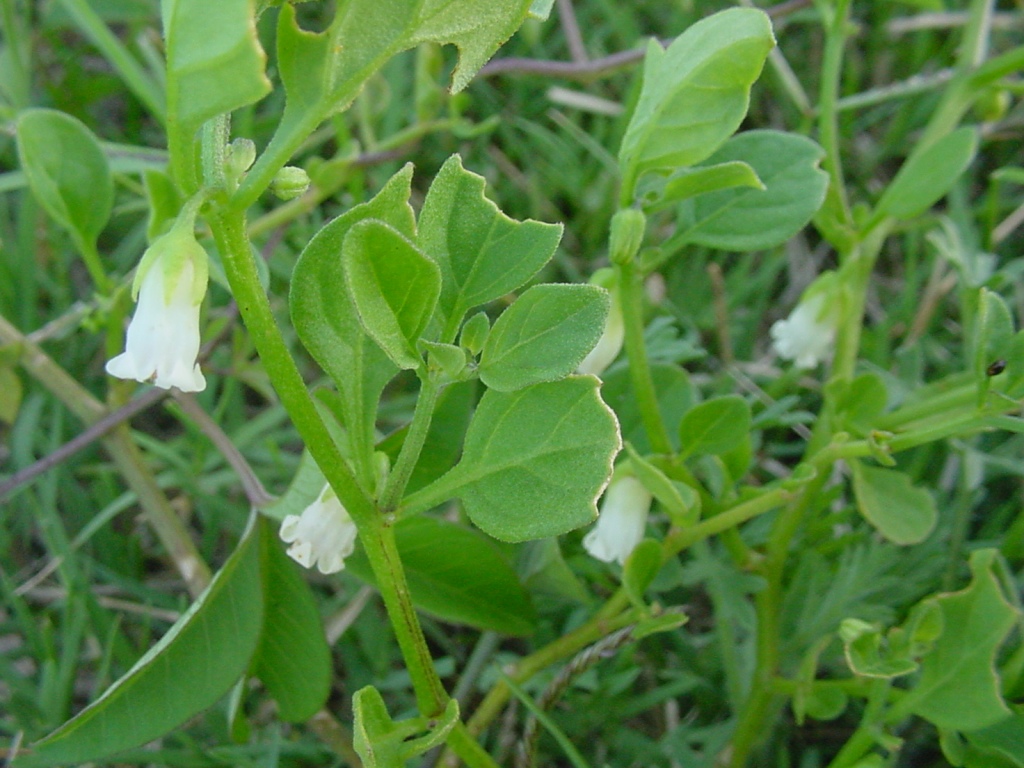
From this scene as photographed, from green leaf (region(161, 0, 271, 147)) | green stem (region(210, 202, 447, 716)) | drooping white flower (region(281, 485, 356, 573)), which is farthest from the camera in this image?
drooping white flower (region(281, 485, 356, 573))

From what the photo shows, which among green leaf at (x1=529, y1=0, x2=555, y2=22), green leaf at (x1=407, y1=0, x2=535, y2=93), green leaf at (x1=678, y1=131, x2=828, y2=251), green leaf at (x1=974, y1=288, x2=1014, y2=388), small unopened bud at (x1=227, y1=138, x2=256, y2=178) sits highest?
green leaf at (x1=407, y1=0, x2=535, y2=93)

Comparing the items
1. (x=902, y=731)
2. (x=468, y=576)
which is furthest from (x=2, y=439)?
(x=902, y=731)

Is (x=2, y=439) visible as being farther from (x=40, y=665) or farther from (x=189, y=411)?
(x=189, y=411)

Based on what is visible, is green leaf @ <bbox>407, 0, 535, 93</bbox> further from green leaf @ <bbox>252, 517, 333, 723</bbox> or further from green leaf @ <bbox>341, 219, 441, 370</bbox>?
green leaf @ <bbox>252, 517, 333, 723</bbox>

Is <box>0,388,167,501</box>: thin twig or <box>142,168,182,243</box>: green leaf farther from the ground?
<box>142,168,182,243</box>: green leaf

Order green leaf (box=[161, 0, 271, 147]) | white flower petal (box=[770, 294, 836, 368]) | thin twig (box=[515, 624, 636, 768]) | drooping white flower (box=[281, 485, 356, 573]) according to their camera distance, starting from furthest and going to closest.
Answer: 1. white flower petal (box=[770, 294, 836, 368])
2. thin twig (box=[515, 624, 636, 768])
3. drooping white flower (box=[281, 485, 356, 573])
4. green leaf (box=[161, 0, 271, 147])

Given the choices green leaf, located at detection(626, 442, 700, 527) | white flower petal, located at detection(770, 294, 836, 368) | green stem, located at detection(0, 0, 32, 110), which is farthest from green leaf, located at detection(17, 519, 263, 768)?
green stem, located at detection(0, 0, 32, 110)

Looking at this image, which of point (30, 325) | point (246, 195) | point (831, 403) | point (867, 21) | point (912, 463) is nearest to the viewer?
point (246, 195)
